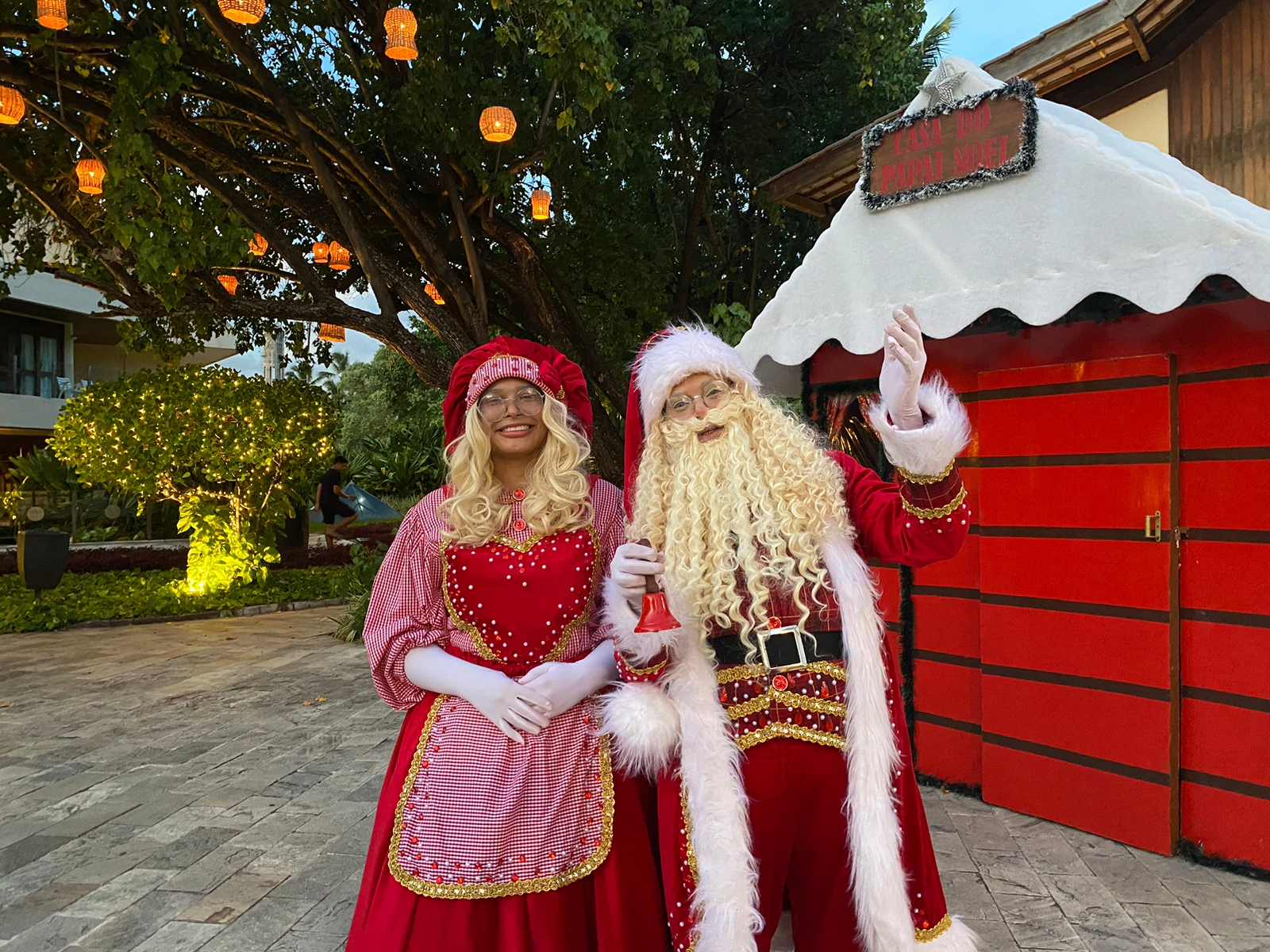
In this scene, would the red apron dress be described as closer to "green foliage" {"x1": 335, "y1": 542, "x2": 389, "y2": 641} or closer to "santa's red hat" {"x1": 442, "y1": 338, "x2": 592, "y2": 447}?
"santa's red hat" {"x1": 442, "y1": 338, "x2": 592, "y2": 447}

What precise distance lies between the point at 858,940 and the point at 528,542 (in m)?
1.24

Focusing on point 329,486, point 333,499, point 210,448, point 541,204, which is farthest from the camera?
point 333,499

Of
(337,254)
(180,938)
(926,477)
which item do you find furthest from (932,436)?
(337,254)

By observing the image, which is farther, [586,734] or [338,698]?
[338,698]

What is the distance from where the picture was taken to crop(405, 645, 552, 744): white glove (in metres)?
2.15

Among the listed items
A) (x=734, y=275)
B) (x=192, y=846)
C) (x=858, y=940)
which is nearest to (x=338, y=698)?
(x=192, y=846)

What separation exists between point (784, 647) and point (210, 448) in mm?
9720

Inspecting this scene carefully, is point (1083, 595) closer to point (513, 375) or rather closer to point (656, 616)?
point (656, 616)

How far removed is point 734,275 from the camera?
11.1 metres

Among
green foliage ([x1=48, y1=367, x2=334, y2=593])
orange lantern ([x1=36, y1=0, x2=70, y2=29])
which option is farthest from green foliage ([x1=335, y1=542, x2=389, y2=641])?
orange lantern ([x1=36, y1=0, x2=70, y2=29])

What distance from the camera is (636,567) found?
1.99 m

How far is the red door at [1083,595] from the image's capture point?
11.3 ft

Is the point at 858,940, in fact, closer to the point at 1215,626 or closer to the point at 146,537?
the point at 1215,626

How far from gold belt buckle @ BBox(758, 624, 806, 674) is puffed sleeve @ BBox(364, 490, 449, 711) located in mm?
875
